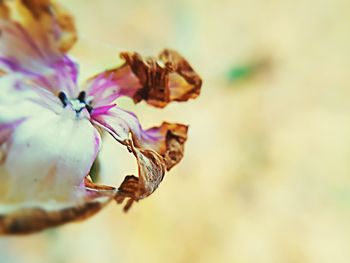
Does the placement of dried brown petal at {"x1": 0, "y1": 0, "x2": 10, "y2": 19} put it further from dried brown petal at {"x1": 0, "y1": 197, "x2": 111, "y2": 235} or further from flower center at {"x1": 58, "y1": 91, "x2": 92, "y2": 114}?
dried brown petal at {"x1": 0, "y1": 197, "x2": 111, "y2": 235}

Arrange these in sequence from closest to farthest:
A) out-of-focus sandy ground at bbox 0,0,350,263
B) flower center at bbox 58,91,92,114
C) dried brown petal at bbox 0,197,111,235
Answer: dried brown petal at bbox 0,197,111,235 → flower center at bbox 58,91,92,114 → out-of-focus sandy ground at bbox 0,0,350,263

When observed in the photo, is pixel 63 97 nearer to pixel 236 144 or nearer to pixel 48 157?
pixel 48 157

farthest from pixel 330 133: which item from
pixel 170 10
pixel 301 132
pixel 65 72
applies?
pixel 65 72

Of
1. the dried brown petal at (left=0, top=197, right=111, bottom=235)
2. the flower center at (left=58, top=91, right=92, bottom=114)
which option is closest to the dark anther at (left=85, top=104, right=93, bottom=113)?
the flower center at (left=58, top=91, right=92, bottom=114)

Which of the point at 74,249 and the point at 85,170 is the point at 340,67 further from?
the point at 85,170

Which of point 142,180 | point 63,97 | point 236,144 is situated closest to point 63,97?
point 63,97

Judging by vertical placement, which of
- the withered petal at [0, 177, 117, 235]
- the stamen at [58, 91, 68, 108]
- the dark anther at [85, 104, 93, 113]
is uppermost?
the stamen at [58, 91, 68, 108]
